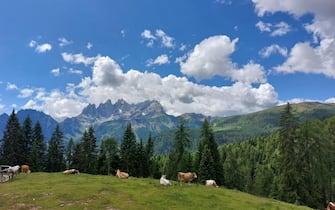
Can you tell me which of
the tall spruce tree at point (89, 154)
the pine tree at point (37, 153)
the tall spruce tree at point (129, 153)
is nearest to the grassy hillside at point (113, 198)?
the pine tree at point (37, 153)

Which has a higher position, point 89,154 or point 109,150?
point 109,150

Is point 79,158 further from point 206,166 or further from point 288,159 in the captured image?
point 288,159

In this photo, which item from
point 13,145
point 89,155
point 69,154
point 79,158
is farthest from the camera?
point 69,154

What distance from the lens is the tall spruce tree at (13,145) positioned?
271 feet

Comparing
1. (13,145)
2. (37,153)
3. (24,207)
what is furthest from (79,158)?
(24,207)

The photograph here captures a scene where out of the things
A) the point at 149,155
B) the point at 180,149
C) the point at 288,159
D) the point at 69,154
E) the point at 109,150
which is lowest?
the point at 288,159

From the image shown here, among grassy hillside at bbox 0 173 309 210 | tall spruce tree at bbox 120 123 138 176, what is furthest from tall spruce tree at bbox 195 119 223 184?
grassy hillside at bbox 0 173 309 210

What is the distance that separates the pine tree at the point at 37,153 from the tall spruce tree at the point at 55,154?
1.57 metres

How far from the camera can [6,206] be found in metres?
24.4

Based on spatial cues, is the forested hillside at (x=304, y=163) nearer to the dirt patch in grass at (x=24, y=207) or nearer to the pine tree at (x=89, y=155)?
the dirt patch in grass at (x=24, y=207)

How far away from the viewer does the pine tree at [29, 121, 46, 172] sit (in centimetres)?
8312

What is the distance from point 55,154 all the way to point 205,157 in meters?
41.1

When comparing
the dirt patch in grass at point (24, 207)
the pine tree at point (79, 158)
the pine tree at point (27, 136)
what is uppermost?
the pine tree at point (27, 136)

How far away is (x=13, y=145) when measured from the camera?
84.2 m
